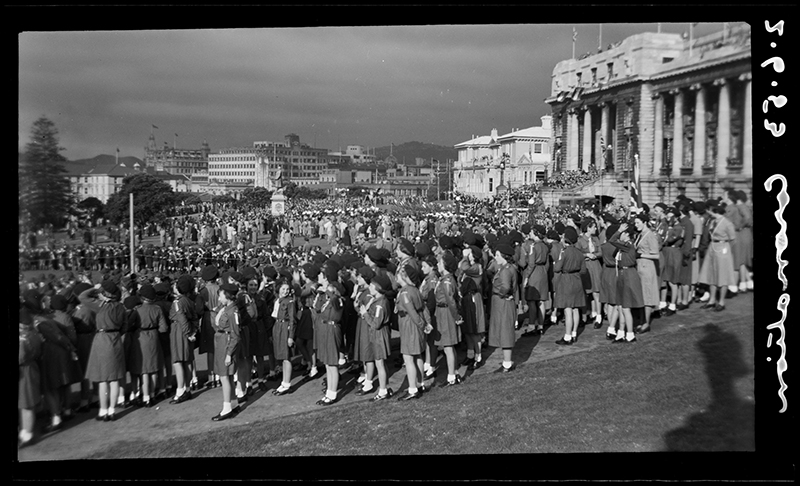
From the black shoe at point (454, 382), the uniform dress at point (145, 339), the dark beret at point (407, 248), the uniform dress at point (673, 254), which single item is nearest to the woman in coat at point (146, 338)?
the uniform dress at point (145, 339)

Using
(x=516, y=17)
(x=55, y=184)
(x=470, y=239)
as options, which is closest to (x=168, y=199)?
(x=55, y=184)

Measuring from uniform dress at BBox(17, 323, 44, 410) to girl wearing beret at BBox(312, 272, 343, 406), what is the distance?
3.27 metres

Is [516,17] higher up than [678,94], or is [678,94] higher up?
[516,17]

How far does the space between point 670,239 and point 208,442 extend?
6.52 meters

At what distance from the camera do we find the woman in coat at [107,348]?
296 inches

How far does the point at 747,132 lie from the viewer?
7000 millimetres

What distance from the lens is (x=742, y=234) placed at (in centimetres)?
712

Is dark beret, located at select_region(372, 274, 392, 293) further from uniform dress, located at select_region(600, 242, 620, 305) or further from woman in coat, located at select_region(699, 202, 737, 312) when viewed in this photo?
woman in coat, located at select_region(699, 202, 737, 312)

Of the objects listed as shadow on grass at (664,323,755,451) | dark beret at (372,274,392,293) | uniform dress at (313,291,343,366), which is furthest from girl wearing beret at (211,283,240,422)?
shadow on grass at (664,323,755,451)

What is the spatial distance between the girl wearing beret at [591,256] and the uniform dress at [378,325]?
3.49m

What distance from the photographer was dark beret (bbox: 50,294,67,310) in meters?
7.50

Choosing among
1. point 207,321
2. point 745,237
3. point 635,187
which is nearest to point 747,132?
point 745,237

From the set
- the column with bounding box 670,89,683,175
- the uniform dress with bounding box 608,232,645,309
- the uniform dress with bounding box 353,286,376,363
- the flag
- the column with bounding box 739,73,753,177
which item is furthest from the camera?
the flag
